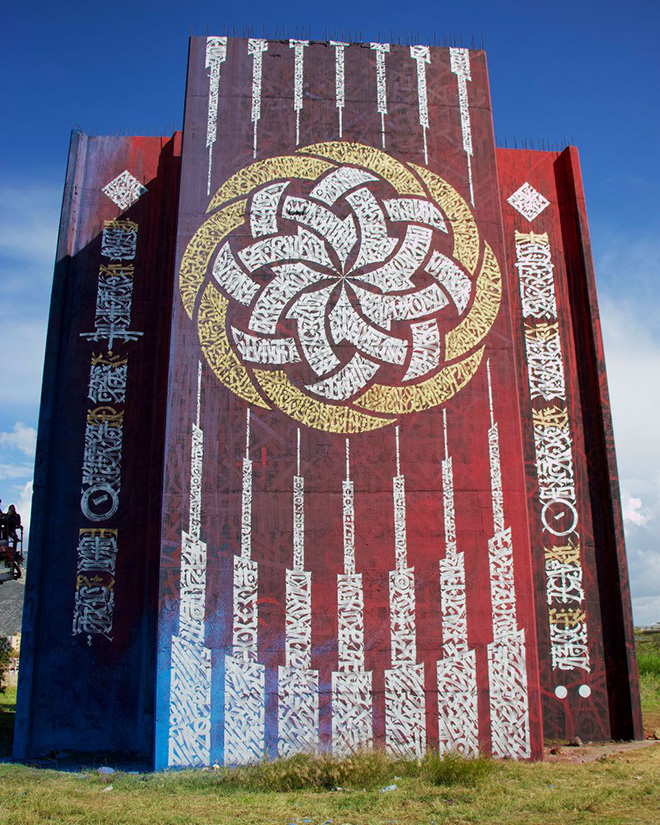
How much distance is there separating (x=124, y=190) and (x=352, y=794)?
39.6 ft

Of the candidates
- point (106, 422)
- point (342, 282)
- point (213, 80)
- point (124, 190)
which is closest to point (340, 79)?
point (213, 80)

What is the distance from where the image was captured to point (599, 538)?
1370 centimetres

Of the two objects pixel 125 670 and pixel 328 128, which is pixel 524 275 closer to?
pixel 328 128

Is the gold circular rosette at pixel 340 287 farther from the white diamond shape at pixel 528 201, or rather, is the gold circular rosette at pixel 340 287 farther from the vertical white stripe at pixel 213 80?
the white diamond shape at pixel 528 201

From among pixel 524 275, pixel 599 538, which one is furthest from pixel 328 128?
pixel 599 538

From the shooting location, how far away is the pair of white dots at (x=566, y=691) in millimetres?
12898

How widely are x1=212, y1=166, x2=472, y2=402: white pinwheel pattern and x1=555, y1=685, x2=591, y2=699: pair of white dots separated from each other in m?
5.98

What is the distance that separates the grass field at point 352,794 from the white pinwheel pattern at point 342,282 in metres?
5.72

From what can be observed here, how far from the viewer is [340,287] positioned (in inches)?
506

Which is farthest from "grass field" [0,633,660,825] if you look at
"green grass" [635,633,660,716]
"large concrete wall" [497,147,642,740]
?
"green grass" [635,633,660,716]

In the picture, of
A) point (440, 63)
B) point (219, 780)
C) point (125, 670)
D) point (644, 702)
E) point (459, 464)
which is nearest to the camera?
point (219, 780)

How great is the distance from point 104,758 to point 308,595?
14.9 feet

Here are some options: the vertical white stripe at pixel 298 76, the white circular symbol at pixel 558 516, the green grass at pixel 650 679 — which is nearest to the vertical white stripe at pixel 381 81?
the vertical white stripe at pixel 298 76

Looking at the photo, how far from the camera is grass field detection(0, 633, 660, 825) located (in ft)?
26.5
